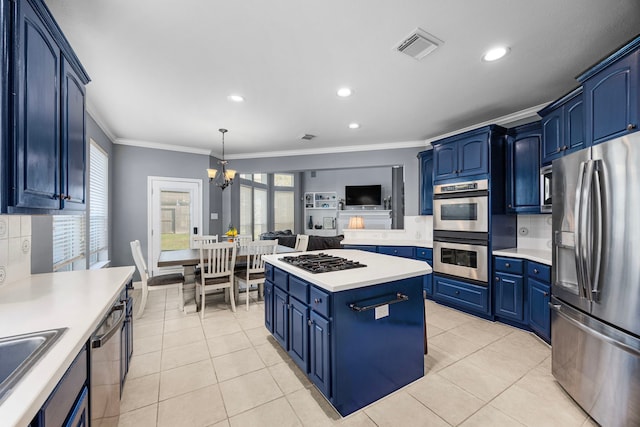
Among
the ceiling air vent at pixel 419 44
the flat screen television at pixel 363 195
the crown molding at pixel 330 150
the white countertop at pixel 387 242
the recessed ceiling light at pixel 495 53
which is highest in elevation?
the recessed ceiling light at pixel 495 53

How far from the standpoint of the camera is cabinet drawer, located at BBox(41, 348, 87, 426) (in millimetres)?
768

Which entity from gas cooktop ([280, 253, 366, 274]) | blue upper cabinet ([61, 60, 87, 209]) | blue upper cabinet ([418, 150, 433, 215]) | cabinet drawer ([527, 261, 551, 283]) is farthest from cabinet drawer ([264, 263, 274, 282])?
blue upper cabinet ([418, 150, 433, 215])

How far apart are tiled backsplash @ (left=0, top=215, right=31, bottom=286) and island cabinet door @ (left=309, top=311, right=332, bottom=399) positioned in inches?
76.7

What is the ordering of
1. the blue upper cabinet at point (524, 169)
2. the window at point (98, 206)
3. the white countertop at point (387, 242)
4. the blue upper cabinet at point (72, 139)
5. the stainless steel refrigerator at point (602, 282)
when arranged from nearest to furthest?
the stainless steel refrigerator at point (602, 282)
the blue upper cabinet at point (72, 139)
the blue upper cabinet at point (524, 169)
the window at point (98, 206)
the white countertop at point (387, 242)

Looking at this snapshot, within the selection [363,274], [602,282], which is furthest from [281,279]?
[602,282]

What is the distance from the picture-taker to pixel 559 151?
2596 millimetres

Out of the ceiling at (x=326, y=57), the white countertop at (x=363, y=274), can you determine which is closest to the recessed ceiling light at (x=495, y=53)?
the ceiling at (x=326, y=57)

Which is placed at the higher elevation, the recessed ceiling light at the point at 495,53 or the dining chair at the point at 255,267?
the recessed ceiling light at the point at 495,53

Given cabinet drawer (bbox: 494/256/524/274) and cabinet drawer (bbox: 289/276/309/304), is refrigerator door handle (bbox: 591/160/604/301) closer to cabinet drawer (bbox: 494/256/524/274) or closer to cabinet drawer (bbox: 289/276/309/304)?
cabinet drawer (bbox: 494/256/524/274)

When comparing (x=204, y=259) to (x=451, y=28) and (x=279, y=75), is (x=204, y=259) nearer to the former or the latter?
(x=279, y=75)

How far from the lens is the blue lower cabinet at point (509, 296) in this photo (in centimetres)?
290

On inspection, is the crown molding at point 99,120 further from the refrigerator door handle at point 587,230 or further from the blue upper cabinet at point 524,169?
the blue upper cabinet at point 524,169

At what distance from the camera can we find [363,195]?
8.74 m

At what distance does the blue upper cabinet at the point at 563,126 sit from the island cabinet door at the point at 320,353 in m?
2.59
